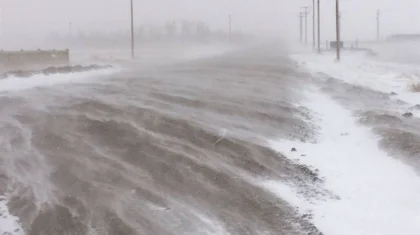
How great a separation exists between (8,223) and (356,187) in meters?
5.64

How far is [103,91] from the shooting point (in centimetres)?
2238

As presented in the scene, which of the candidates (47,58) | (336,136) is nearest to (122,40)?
(47,58)

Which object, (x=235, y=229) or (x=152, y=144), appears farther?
(x=152, y=144)

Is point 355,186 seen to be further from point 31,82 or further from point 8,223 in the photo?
point 31,82

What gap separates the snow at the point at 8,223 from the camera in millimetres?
7570

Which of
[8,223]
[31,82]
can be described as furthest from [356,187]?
[31,82]

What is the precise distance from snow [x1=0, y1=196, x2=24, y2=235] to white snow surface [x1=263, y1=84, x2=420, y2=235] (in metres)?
4.08

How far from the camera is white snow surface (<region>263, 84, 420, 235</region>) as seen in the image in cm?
744

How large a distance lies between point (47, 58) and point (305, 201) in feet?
137

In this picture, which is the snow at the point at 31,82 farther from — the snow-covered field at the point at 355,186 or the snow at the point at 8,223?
the snow at the point at 8,223

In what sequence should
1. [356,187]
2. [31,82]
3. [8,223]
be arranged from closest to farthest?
1. [8,223]
2. [356,187]
3. [31,82]

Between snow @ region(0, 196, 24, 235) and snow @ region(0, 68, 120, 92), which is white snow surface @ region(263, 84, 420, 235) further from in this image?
snow @ region(0, 68, 120, 92)

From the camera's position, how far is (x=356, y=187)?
902 cm

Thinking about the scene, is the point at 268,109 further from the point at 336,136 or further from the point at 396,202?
the point at 396,202
